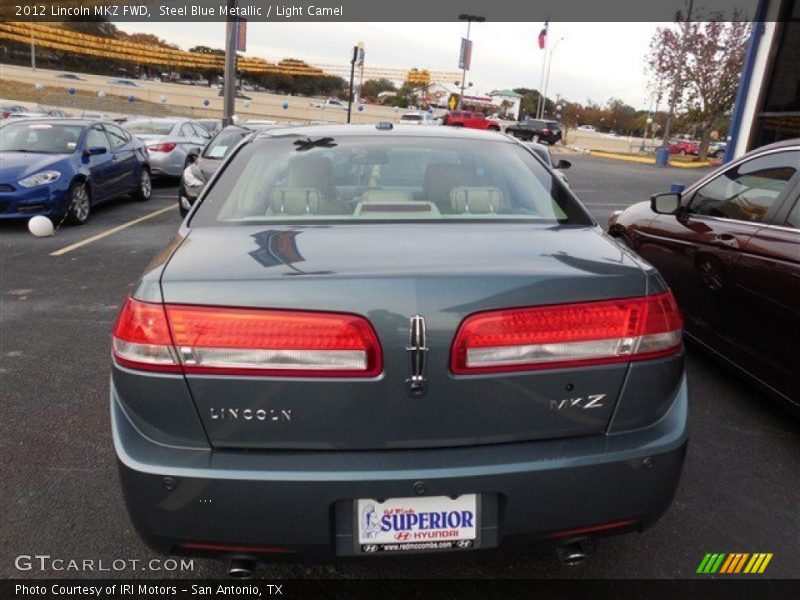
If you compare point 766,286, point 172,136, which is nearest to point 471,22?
point 172,136

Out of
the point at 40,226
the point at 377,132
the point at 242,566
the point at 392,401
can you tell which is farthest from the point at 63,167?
the point at 392,401

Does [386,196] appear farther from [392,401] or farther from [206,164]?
[206,164]

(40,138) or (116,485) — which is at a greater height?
(40,138)

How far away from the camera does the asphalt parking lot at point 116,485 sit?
2.36 meters

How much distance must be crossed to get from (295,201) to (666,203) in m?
2.67

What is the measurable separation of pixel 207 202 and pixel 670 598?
7.32ft

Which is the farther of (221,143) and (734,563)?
(221,143)

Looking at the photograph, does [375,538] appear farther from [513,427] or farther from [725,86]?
[725,86]

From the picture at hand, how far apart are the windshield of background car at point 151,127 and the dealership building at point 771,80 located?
1121 centimetres

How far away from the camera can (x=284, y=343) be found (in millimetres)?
1718

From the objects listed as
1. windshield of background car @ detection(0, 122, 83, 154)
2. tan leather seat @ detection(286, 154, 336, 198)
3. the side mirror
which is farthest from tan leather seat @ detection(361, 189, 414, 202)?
windshield of background car @ detection(0, 122, 83, 154)

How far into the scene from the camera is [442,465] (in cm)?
175

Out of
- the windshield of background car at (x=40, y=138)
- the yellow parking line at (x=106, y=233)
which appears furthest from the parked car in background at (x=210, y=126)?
the windshield of background car at (x=40, y=138)

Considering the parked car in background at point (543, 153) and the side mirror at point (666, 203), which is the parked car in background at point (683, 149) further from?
the side mirror at point (666, 203)
